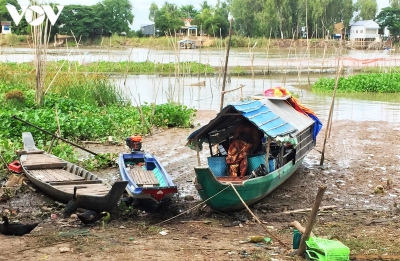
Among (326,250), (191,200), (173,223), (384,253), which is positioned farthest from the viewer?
(191,200)

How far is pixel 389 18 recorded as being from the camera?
72.2 m


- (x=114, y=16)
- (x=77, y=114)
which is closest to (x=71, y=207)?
(x=77, y=114)

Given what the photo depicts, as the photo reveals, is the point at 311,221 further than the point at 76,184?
No

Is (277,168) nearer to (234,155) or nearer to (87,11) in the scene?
(234,155)

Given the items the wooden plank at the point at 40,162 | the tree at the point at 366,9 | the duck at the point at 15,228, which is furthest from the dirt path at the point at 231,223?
the tree at the point at 366,9

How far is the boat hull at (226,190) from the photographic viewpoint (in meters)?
6.44

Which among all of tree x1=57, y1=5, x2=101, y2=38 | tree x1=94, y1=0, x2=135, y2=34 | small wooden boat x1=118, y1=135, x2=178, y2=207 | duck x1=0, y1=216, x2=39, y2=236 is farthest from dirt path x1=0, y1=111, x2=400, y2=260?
tree x1=94, y1=0, x2=135, y2=34

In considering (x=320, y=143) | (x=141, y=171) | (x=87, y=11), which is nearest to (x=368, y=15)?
(x=87, y=11)

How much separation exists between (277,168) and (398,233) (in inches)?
81.9

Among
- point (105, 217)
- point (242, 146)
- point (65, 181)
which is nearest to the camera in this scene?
point (105, 217)

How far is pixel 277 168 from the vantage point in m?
7.84

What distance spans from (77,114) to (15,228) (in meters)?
6.48

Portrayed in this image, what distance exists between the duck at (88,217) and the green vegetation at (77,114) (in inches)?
108

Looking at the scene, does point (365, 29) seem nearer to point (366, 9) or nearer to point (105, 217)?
point (366, 9)
